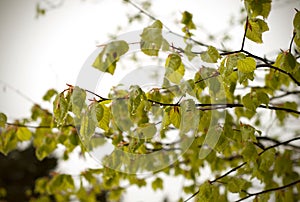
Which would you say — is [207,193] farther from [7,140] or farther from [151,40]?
[7,140]

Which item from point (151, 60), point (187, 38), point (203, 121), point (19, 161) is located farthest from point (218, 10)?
point (19, 161)

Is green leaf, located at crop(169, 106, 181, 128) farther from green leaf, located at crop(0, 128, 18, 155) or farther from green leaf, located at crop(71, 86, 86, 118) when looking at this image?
green leaf, located at crop(0, 128, 18, 155)

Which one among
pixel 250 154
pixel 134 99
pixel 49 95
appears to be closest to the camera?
pixel 134 99

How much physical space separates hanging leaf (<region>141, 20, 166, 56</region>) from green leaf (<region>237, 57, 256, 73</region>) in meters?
0.33

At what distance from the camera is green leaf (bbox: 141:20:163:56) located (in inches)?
41.1

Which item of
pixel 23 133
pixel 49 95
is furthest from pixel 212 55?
pixel 49 95

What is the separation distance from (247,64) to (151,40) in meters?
0.39

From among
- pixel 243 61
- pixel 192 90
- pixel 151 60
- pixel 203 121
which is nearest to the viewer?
pixel 243 61

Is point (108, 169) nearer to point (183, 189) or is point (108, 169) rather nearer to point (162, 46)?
point (162, 46)

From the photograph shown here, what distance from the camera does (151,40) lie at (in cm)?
105

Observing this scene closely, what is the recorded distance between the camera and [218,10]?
11.6 feet

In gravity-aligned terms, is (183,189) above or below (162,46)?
below

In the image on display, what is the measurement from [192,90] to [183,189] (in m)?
1.77

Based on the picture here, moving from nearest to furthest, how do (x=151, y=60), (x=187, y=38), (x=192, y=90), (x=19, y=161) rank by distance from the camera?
(x=192, y=90)
(x=187, y=38)
(x=151, y=60)
(x=19, y=161)
